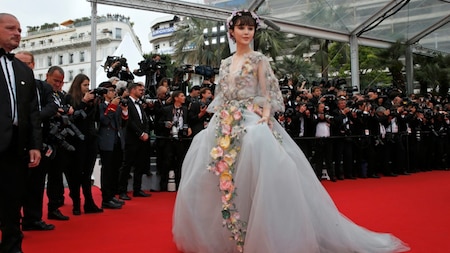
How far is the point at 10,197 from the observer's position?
8.46 ft

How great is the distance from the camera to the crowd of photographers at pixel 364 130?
23.4ft

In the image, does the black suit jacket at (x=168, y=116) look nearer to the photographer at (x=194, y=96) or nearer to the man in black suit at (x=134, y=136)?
the photographer at (x=194, y=96)

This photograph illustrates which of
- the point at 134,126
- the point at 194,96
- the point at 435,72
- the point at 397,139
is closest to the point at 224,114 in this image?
the point at 134,126

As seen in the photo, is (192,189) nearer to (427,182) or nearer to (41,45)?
(427,182)

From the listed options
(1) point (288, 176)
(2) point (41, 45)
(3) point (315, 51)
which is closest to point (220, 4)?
(1) point (288, 176)

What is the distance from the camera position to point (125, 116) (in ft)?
16.6

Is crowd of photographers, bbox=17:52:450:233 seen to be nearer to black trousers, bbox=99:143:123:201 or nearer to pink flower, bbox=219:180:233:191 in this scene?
black trousers, bbox=99:143:123:201

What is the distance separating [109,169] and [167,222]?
1092 mm

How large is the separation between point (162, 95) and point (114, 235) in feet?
10.9

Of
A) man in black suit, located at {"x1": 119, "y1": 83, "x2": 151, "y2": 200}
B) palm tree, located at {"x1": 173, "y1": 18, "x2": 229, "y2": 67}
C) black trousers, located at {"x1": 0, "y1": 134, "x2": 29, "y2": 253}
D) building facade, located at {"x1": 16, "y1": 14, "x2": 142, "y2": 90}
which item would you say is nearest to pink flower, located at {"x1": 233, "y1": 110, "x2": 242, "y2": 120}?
black trousers, located at {"x1": 0, "y1": 134, "x2": 29, "y2": 253}

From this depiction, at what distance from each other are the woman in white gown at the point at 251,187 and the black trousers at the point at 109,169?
1981mm

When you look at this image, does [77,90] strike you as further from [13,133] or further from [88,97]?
[13,133]

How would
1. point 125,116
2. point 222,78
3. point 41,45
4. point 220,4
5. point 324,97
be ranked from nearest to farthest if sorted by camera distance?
point 222,78 → point 125,116 → point 324,97 → point 220,4 → point 41,45

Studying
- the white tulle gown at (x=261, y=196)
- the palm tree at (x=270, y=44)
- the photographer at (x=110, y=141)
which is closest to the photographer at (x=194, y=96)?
the photographer at (x=110, y=141)
